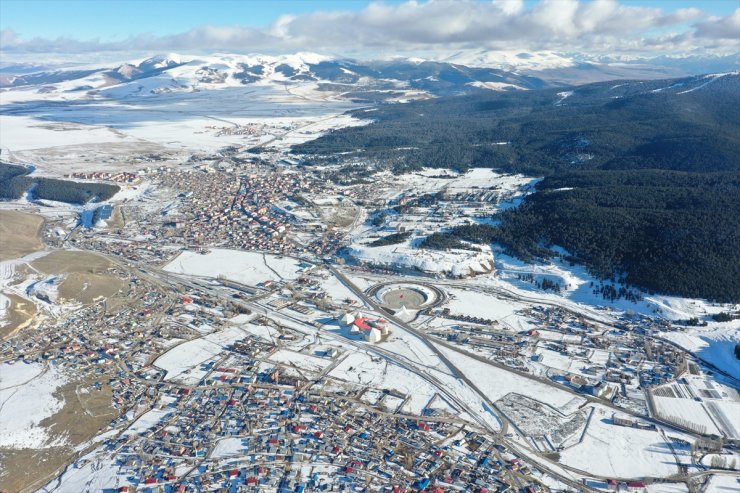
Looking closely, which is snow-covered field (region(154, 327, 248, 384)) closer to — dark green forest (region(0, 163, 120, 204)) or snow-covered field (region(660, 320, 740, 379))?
snow-covered field (region(660, 320, 740, 379))

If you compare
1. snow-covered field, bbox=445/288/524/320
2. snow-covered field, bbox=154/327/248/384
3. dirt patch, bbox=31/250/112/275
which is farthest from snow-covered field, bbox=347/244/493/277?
dirt patch, bbox=31/250/112/275

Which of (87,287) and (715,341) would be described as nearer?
(715,341)

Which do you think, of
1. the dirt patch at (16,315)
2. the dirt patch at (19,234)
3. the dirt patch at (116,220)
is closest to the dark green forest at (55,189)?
the dirt patch at (116,220)

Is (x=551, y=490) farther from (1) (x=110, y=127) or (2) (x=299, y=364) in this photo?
(1) (x=110, y=127)

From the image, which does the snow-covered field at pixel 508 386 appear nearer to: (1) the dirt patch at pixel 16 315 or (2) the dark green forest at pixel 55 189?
(1) the dirt patch at pixel 16 315

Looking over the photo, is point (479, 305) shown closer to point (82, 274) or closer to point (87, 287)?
point (87, 287)

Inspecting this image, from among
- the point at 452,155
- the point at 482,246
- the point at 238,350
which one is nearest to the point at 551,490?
the point at 238,350

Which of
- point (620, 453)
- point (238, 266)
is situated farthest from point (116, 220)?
point (620, 453)
